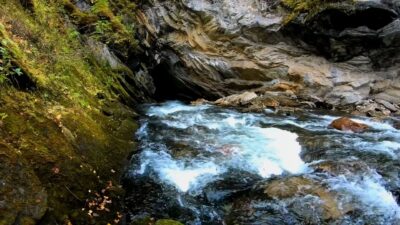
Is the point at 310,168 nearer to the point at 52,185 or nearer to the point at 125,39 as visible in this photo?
the point at 52,185

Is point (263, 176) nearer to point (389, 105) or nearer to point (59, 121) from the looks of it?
point (59, 121)

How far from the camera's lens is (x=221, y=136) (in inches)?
344

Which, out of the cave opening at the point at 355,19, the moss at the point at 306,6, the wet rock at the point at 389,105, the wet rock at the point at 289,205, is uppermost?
the moss at the point at 306,6

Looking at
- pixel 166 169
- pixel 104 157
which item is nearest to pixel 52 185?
pixel 104 157

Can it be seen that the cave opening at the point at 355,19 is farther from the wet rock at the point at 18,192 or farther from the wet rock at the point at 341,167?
the wet rock at the point at 18,192

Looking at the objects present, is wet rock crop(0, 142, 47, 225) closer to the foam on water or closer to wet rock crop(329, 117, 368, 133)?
the foam on water

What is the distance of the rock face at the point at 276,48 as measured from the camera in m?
14.6

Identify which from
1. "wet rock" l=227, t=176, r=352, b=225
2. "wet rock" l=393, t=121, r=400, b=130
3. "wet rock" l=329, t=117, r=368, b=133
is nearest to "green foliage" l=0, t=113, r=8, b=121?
"wet rock" l=227, t=176, r=352, b=225

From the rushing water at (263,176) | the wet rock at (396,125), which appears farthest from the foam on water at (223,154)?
the wet rock at (396,125)

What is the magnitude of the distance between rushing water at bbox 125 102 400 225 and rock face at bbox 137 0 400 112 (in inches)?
240

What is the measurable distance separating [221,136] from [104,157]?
3359 mm

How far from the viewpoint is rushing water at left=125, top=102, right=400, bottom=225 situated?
535 centimetres

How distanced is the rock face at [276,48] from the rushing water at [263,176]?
6.09 m

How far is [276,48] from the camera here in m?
16.2
